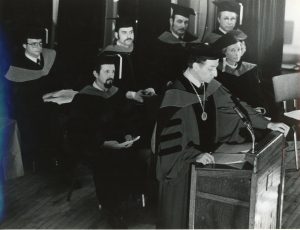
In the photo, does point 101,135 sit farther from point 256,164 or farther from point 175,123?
point 256,164

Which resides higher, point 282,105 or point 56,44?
point 56,44

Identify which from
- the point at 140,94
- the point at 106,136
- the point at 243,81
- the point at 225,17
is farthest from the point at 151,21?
the point at 106,136

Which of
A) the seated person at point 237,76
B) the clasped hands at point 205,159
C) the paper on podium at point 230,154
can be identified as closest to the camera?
the clasped hands at point 205,159

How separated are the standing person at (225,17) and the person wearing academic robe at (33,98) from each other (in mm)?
1692

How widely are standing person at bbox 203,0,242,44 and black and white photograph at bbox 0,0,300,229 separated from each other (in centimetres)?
1

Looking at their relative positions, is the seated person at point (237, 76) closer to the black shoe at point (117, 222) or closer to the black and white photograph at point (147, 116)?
the black and white photograph at point (147, 116)

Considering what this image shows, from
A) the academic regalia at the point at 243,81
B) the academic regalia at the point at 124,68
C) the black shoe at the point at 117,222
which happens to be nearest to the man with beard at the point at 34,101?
the academic regalia at the point at 124,68

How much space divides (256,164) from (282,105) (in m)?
2.72

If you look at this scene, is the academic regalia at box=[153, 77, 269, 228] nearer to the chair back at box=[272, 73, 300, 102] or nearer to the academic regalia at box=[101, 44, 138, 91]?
the academic regalia at box=[101, 44, 138, 91]

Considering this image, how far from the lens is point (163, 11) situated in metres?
5.02

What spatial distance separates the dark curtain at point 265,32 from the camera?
17.6 ft

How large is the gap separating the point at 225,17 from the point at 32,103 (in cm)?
214

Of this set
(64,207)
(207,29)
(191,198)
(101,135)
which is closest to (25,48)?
(101,135)

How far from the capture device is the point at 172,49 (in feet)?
15.9
